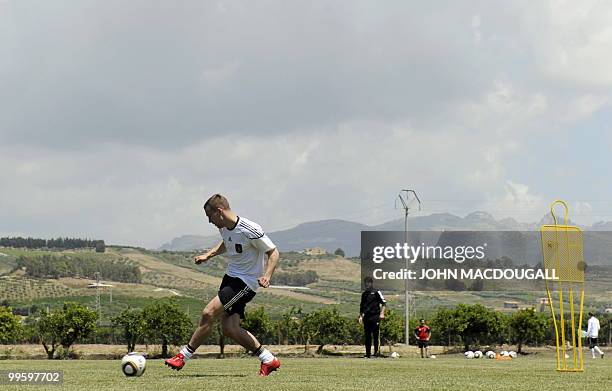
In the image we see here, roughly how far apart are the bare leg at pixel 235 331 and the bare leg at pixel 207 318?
155 millimetres

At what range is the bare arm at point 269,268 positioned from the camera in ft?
39.9

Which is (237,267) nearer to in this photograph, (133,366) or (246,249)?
(246,249)

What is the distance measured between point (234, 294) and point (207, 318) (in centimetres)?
52

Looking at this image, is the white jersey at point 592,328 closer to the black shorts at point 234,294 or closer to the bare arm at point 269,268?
the bare arm at point 269,268

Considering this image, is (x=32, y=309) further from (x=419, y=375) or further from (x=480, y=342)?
(x=419, y=375)

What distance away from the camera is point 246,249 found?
1248 cm

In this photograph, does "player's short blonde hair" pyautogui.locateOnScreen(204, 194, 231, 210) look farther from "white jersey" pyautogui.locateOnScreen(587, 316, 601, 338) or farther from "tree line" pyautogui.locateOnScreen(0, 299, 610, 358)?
"tree line" pyautogui.locateOnScreen(0, 299, 610, 358)

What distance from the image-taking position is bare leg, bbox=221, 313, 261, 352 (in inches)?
495

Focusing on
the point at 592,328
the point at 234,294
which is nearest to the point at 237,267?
the point at 234,294

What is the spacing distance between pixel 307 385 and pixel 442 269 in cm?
8848

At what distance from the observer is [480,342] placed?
63.4m

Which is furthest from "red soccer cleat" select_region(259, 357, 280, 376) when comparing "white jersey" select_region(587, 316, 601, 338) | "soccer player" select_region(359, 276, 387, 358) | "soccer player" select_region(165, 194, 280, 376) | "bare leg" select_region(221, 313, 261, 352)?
"white jersey" select_region(587, 316, 601, 338)

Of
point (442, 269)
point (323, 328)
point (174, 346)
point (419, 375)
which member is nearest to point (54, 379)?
point (419, 375)

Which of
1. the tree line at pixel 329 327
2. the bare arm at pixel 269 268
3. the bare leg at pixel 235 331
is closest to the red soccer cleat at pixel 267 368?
the bare leg at pixel 235 331
